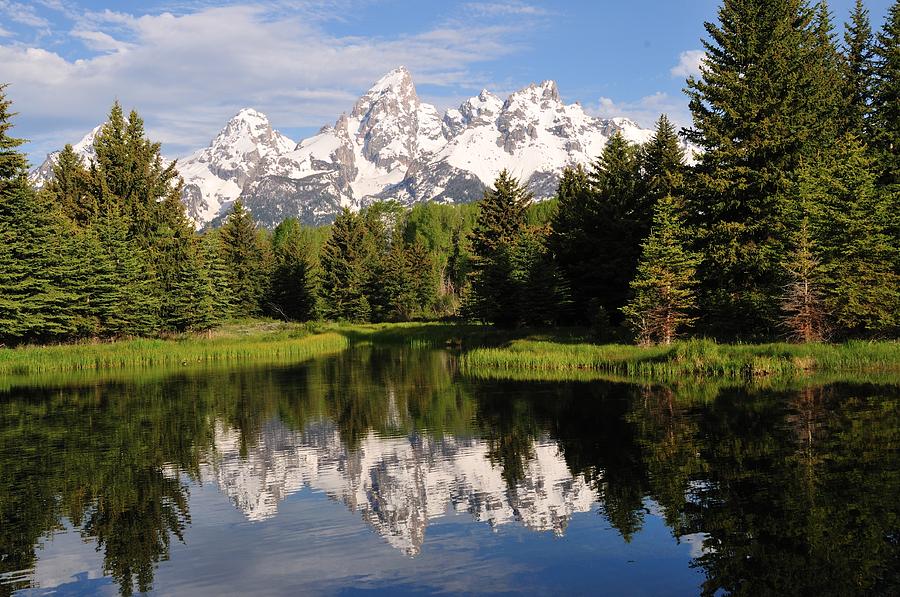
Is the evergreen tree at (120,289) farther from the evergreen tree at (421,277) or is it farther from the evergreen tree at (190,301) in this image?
the evergreen tree at (421,277)

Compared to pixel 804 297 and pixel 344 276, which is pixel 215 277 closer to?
pixel 344 276

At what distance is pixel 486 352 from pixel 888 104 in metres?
32.3

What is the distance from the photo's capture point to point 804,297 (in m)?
38.4

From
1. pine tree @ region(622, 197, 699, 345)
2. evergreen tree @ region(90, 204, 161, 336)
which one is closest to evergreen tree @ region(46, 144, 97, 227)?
evergreen tree @ region(90, 204, 161, 336)

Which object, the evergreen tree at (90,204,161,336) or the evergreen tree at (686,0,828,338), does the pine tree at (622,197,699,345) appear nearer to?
the evergreen tree at (686,0,828,338)

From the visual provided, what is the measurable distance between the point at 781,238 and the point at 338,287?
67762mm

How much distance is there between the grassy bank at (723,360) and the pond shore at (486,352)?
0.05 meters

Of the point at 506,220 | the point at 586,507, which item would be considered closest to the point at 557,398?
the point at 586,507

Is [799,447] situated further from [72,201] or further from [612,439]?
[72,201]

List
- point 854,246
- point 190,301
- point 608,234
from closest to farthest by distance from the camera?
point 854,246 < point 608,234 < point 190,301

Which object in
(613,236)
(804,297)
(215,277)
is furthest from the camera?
(215,277)

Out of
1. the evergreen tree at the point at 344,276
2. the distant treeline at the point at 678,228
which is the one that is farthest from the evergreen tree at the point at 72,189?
the evergreen tree at the point at 344,276

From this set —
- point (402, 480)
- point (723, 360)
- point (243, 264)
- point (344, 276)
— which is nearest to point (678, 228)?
point (723, 360)

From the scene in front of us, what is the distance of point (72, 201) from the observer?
7900 cm
